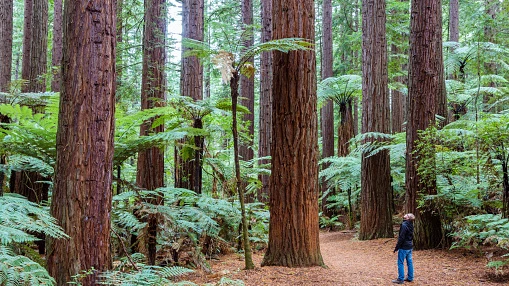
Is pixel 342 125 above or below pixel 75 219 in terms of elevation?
above

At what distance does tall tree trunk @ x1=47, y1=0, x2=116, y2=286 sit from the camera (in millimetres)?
3268

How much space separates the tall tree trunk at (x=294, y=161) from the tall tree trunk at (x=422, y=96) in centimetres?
304

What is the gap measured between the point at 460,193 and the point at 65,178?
6440mm

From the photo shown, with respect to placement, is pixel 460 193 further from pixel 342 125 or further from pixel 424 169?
pixel 342 125

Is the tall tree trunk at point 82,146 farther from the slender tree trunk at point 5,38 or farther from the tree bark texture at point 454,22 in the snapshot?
the tree bark texture at point 454,22

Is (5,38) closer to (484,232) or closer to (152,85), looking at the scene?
(152,85)

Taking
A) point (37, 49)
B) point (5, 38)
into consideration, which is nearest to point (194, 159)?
point (37, 49)

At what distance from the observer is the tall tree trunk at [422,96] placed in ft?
25.1

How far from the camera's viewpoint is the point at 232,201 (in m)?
7.63

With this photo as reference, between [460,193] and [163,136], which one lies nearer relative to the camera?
[163,136]

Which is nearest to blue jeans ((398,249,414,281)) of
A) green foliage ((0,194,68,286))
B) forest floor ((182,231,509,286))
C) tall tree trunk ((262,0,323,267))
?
forest floor ((182,231,509,286))

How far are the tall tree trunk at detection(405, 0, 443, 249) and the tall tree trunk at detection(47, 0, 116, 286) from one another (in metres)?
6.05

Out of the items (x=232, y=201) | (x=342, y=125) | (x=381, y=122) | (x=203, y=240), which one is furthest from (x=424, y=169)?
(x=342, y=125)

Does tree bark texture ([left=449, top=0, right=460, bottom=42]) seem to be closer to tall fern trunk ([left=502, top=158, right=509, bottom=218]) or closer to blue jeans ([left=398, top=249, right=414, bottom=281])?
tall fern trunk ([left=502, top=158, right=509, bottom=218])
